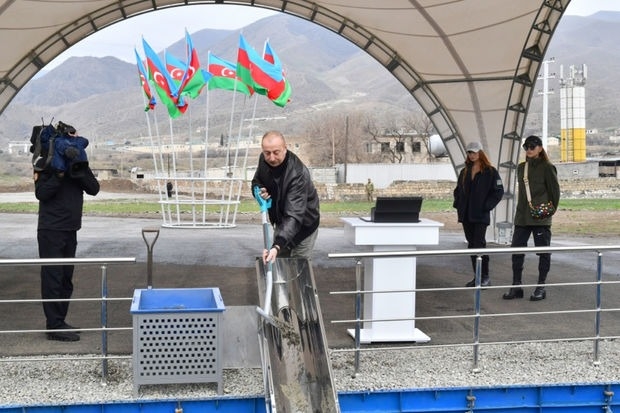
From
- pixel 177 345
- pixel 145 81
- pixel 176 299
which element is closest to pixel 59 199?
pixel 176 299

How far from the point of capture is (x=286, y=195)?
5711 mm

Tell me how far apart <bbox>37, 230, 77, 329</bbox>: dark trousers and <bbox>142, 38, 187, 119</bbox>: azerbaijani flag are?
14.1m

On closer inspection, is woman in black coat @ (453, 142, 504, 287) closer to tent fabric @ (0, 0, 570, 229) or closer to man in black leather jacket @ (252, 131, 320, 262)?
tent fabric @ (0, 0, 570, 229)

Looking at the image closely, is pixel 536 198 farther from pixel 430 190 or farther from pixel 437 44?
pixel 430 190

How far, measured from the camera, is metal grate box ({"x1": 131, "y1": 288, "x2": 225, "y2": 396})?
17.8 feet

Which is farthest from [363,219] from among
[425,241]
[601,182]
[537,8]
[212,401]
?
[601,182]

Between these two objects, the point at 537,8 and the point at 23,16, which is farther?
the point at 23,16

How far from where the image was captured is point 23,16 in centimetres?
1290

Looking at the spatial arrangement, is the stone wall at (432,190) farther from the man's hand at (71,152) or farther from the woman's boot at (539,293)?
the man's hand at (71,152)

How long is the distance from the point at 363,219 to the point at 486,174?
2.86 m

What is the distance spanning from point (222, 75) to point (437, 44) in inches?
336

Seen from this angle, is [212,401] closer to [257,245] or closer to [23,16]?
[23,16]

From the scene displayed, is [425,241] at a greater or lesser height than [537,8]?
lesser

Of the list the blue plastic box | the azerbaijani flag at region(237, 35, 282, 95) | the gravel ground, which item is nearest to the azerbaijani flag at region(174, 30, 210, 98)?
the azerbaijani flag at region(237, 35, 282, 95)
